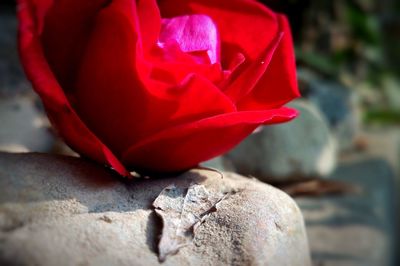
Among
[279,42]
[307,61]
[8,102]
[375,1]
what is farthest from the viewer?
[375,1]

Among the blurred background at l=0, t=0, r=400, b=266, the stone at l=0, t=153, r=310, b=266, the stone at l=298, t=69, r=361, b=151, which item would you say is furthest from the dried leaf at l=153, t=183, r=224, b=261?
the stone at l=298, t=69, r=361, b=151

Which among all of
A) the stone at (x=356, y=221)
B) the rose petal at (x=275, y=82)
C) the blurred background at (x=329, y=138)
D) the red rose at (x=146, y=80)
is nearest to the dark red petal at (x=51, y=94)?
the red rose at (x=146, y=80)

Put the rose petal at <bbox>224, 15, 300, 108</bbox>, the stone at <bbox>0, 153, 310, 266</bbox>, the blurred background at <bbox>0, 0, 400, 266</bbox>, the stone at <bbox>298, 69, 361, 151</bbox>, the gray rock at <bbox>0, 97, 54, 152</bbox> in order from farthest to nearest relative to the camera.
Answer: the stone at <bbox>298, 69, 361, 151</bbox>
the blurred background at <bbox>0, 0, 400, 266</bbox>
the gray rock at <bbox>0, 97, 54, 152</bbox>
the rose petal at <bbox>224, 15, 300, 108</bbox>
the stone at <bbox>0, 153, 310, 266</bbox>

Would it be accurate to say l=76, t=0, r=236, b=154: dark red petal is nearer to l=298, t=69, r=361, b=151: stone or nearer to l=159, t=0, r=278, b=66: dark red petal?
l=159, t=0, r=278, b=66: dark red petal

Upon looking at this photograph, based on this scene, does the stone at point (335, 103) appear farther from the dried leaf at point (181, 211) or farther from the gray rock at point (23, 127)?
the dried leaf at point (181, 211)

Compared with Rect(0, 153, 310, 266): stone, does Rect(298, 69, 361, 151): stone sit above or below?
below

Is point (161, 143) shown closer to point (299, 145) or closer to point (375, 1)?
point (299, 145)

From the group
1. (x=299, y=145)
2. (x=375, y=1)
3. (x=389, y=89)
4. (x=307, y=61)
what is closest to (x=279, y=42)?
(x=299, y=145)
